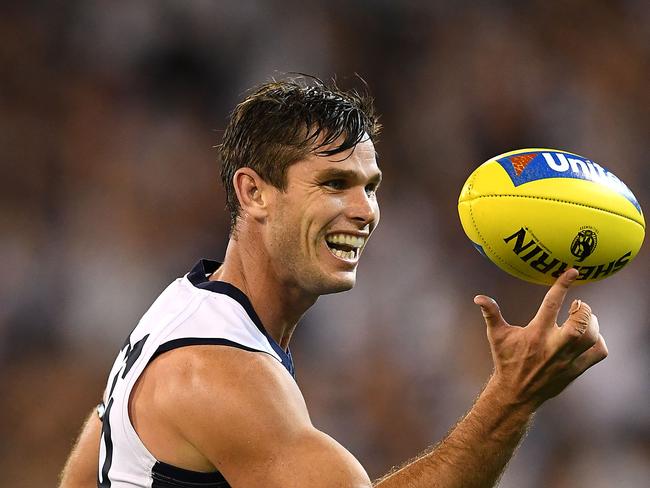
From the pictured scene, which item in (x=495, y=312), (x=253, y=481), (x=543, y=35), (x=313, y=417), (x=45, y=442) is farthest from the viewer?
(x=543, y=35)

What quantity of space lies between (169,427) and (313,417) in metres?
3.64

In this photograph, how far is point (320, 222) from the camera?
9.36ft

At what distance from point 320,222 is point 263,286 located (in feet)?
0.87

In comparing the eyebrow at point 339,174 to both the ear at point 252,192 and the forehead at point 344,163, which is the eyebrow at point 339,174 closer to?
the forehead at point 344,163

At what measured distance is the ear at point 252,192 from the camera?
9.50 ft

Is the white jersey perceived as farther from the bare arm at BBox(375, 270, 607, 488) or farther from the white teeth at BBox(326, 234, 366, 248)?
the bare arm at BBox(375, 270, 607, 488)

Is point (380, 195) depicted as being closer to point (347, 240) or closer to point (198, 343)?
point (347, 240)

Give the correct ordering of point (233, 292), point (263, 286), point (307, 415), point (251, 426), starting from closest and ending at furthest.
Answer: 1. point (251, 426)
2. point (307, 415)
3. point (233, 292)
4. point (263, 286)

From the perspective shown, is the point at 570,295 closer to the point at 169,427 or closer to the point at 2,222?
the point at 2,222

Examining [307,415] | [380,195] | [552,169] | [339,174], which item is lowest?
[380,195]

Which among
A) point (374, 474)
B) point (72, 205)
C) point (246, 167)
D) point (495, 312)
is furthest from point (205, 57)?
point (495, 312)

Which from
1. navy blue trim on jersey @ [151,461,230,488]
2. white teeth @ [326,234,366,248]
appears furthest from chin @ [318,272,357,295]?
navy blue trim on jersey @ [151,461,230,488]

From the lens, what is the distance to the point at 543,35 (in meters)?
7.17

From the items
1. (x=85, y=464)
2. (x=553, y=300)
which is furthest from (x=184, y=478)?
(x=553, y=300)
